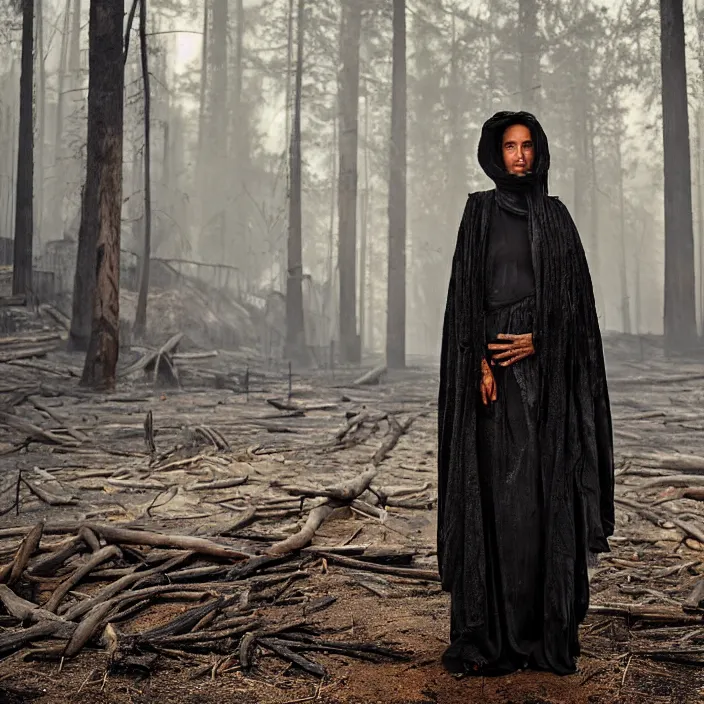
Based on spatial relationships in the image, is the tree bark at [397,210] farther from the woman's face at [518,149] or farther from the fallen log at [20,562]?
the woman's face at [518,149]

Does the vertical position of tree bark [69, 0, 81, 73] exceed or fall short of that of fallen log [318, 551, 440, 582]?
it exceeds it

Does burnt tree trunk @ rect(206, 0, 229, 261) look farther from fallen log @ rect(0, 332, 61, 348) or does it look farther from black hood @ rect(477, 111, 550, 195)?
black hood @ rect(477, 111, 550, 195)

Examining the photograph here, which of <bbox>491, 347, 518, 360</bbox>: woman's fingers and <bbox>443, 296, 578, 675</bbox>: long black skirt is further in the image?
<bbox>491, 347, 518, 360</bbox>: woman's fingers

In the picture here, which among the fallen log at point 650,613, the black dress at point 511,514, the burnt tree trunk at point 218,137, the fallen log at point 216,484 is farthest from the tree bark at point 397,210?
the black dress at point 511,514

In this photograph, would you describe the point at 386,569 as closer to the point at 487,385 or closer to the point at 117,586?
the point at 117,586

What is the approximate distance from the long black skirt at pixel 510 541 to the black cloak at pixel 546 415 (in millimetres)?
33

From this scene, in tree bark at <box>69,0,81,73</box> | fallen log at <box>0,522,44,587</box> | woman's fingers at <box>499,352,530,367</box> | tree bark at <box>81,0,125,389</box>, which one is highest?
tree bark at <box>69,0,81,73</box>

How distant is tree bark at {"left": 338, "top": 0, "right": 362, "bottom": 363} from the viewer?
79.8 feet

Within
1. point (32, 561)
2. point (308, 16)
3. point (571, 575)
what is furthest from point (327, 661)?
point (308, 16)

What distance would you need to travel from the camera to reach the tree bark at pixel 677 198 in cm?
2125

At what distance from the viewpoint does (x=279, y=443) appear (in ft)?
32.8

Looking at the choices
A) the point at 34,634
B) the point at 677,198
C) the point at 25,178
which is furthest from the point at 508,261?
the point at 677,198

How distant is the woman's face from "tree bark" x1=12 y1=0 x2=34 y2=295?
18155mm

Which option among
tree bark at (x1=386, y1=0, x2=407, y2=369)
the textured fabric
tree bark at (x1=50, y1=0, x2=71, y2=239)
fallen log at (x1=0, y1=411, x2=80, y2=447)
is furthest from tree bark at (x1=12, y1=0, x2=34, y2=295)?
tree bark at (x1=50, y1=0, x2=71, y2=239)
